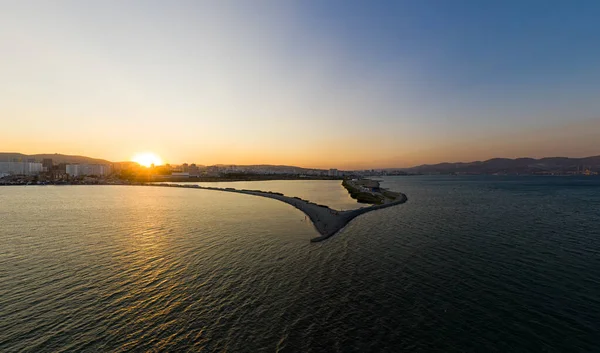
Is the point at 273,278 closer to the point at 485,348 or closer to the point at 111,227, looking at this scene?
the point at 485,348

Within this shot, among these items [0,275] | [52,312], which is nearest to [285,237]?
[52,312]

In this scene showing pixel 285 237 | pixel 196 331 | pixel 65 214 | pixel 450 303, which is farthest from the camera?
pixel 65 214

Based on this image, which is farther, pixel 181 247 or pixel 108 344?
pixel 181 247

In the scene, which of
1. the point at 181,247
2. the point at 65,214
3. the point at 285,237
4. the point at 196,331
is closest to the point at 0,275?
the point at 181,247

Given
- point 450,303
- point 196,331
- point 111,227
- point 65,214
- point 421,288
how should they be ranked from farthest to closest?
point 65,214
point 111,227
point 421,288
point 450,303
point 196,331

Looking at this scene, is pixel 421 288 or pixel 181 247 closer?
pixel 421 288

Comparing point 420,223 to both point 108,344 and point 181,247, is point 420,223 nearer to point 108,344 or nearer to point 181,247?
point 181,247
